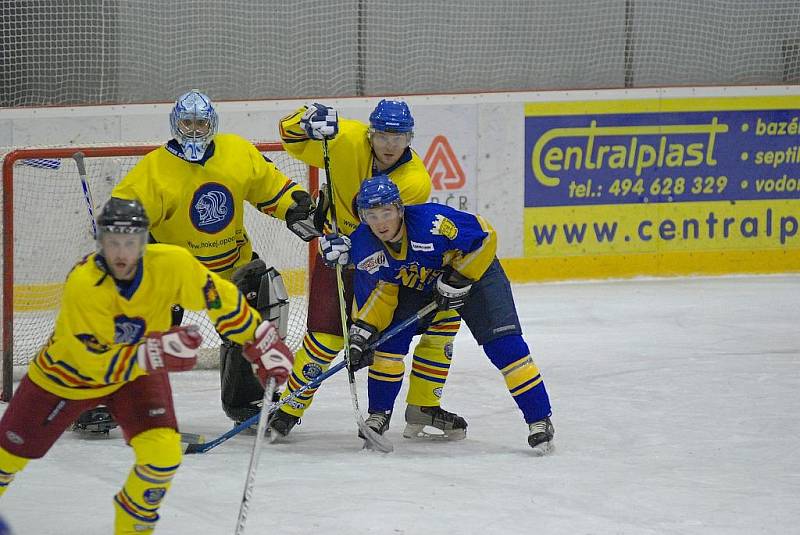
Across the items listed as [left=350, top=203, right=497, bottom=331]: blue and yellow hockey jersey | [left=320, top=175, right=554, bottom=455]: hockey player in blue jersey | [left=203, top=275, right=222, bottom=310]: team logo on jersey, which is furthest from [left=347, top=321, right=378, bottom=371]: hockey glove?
[left=203, top=275, right=222, bottom=310]: team logo on jersey

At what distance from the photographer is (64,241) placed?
5840mm

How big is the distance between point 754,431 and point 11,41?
4.17 m

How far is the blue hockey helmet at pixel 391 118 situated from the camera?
3992 millimetres

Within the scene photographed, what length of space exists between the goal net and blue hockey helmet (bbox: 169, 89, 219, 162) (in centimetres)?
126

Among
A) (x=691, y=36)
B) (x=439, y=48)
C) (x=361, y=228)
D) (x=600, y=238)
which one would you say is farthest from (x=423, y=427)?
(x=691, y=36)

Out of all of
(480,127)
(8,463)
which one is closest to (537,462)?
(8,463)

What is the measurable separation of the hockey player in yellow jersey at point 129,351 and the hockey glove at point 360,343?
1.09m

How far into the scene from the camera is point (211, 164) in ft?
13.4

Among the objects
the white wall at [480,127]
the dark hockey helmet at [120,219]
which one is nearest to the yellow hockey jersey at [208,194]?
the dark hockey helmet at [120,219]

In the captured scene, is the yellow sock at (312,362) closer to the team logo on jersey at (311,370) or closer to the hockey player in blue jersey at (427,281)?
the team logo on jersey at (311,370)

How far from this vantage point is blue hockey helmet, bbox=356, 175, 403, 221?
3.73 m

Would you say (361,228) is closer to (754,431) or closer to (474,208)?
(754,431)

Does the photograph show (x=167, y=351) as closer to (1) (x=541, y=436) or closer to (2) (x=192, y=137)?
(2) (x=192, y=137)

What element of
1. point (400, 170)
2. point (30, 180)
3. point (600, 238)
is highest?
point (400, 170)
